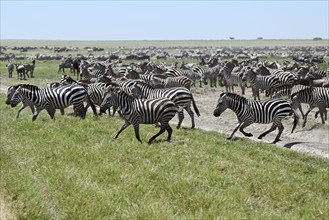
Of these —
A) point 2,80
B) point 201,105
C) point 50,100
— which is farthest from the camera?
point 2,80

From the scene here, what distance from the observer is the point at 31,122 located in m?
16.0

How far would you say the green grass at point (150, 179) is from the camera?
308 inches

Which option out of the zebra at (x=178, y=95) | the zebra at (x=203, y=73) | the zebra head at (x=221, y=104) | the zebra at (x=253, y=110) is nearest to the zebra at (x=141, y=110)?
the zebra head at (x=221, y=104)

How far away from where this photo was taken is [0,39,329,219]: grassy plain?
782cm

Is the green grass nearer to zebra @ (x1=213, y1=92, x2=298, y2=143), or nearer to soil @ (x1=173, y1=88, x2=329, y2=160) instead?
soil @ (x1=173, y1=88, x2=329, y2=160)

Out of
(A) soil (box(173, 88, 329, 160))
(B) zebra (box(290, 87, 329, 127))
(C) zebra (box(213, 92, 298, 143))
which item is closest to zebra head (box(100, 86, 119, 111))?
(C) zebra (box(213, 92, 298, 143))

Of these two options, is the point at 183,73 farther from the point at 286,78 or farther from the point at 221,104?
the point at 221,104

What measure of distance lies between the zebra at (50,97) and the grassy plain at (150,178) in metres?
2.88

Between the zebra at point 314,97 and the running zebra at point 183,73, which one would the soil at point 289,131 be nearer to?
the zebra at point 314,97

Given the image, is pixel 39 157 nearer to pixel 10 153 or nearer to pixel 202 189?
pixel 10 153

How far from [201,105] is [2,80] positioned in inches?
879

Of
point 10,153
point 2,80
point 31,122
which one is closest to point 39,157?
point 10,153

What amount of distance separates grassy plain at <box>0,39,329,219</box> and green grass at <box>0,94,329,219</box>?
20 millimetres

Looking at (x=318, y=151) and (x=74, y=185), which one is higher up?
(x=74, y=185)
